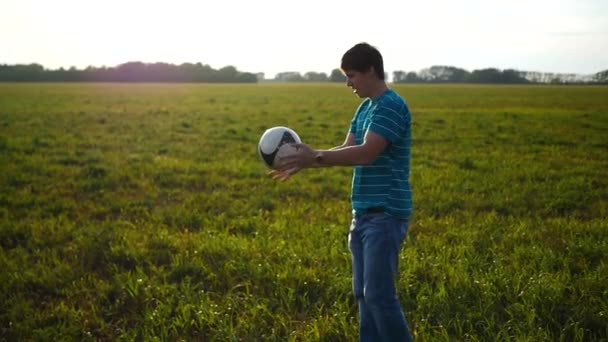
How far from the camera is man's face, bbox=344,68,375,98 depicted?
119 inches

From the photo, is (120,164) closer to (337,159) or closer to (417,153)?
(417,153)

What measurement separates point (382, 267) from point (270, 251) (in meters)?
2.64

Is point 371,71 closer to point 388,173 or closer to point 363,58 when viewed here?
point 363,58

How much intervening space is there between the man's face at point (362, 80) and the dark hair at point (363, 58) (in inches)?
Result: 0.9

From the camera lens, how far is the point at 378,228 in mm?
3059

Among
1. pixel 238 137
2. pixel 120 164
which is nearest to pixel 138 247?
pixel 120 164

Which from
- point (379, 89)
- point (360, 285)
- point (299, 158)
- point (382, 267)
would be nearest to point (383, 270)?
point (382, 267)

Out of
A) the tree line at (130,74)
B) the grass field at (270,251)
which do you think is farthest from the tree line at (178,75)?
the grass field at (270,251)

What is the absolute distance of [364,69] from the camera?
9.87 ft

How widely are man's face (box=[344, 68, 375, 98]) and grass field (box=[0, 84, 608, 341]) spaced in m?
1.90

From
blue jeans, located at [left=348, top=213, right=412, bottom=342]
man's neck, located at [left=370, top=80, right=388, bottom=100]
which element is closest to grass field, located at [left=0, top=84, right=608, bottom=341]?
blue jeans, located at [left=348, top=213, right=412, bottom=342]

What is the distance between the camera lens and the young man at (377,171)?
2.90 meters

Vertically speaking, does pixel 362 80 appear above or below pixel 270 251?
above

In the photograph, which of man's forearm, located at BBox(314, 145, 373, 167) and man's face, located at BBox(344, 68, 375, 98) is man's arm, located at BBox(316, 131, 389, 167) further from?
man's face, located at BBox(344, 68, 375, 98)
